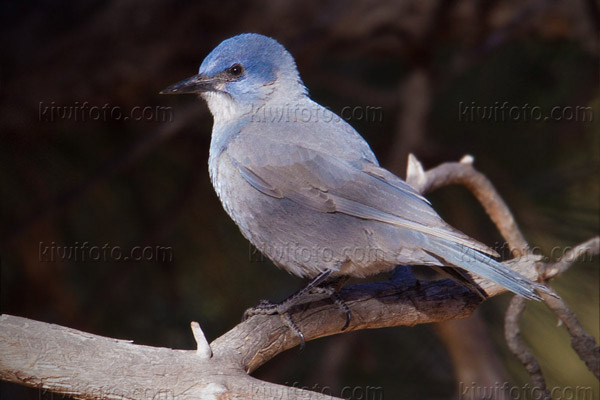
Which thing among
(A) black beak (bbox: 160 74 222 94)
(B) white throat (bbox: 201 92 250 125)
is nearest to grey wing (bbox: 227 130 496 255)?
(B) white throat (bbox: 201 92 250 125)

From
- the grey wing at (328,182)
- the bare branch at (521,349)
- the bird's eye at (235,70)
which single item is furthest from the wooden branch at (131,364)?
the bird's eye at (235,70)

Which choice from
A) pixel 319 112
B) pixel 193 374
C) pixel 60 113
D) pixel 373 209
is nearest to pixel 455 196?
pixel 319 112

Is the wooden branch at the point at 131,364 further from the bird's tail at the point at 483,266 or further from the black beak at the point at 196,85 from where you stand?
the black beak at the point at 196,85

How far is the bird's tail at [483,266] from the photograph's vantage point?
2.48m

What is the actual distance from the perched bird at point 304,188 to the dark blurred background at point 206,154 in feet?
3.32

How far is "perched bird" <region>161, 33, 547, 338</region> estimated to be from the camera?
2.88m

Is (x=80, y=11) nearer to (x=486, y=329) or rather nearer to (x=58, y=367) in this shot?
(x=58, y=367)

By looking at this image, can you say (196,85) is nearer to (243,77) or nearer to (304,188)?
(243,77)

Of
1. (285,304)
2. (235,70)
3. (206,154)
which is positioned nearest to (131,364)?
(285,304)

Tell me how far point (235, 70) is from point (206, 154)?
1.88 metres

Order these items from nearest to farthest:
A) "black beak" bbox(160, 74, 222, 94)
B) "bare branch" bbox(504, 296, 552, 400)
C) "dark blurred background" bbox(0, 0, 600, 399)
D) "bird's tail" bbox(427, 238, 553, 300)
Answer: "bird's tail" bbox(427, 238, 553, 300)
"bare branch" bbox(504, 296, 552, 400)
"black beak" bbox(160, 74, 222, 94)
"dark blurred background" bbox(0, 0, 600, 399)

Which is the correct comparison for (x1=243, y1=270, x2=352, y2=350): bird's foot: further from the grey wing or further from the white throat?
the white throat

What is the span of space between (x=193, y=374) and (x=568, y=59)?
4.41 metres

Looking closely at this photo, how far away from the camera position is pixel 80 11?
4.43m
